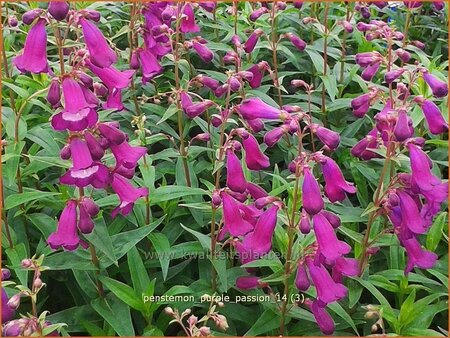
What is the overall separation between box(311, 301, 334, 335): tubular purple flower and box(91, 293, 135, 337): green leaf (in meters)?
0.73

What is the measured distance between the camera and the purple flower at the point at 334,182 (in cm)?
233

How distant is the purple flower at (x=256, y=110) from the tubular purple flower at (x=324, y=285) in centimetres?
59

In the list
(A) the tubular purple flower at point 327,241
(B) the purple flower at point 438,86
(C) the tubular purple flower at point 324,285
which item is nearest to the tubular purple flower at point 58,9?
(A) the tubular purple flower at point 327,241

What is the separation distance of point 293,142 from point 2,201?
1603 millimetres

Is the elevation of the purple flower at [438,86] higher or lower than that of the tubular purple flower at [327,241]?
higher

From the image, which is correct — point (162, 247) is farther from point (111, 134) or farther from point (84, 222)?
point (111, 134)

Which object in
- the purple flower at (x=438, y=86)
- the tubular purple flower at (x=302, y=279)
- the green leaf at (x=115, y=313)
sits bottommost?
the green leaf at (x=115, y=313)

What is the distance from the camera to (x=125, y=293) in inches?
97.2

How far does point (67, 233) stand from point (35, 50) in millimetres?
696

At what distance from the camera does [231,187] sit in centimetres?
245

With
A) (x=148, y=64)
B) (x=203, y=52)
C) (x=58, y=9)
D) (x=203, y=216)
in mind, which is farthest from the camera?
(x=203, y=52)

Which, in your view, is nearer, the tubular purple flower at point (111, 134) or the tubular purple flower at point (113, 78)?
the tubular purple flower at point (111, 134)

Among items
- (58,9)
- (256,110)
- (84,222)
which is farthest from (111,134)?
(256,110)

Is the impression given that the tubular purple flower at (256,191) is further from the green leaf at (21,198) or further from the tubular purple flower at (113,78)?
the green leaf at (21,198)
